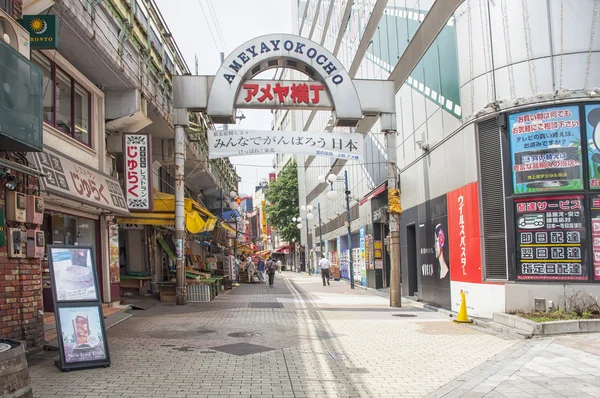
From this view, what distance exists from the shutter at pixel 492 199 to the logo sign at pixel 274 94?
504 cm

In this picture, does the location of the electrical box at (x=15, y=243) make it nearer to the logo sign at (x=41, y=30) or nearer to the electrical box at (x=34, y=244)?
the electrical box at (x=34, y=244)

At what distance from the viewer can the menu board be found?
33.5 feet

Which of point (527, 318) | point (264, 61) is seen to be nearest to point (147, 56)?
point (264, 61)

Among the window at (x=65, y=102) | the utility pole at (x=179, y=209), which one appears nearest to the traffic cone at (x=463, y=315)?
the utility pole at (x=179, y=209)

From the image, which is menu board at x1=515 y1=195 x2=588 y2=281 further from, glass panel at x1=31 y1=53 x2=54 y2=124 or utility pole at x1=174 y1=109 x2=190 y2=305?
glass panel at x1=31 y1=53 x2=54 y2=124

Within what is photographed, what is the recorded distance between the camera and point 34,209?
7.68m

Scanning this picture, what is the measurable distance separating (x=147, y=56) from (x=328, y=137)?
5662mm

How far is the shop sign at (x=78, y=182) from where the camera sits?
8625mm

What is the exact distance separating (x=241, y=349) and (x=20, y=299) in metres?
3.46

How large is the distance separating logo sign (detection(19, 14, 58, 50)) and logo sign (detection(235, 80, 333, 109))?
7.37 metres

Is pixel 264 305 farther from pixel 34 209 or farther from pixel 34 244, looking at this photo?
pixel 34 209

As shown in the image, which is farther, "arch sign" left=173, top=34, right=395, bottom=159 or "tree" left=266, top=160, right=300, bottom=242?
"tree" left=266, top=160, right=300, bottom=242

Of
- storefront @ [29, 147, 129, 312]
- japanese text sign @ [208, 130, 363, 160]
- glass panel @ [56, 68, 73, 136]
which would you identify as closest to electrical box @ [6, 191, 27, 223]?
storefront @ [29, 147, 129, 312]

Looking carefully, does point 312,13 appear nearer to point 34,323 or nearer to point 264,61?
point 264,61
